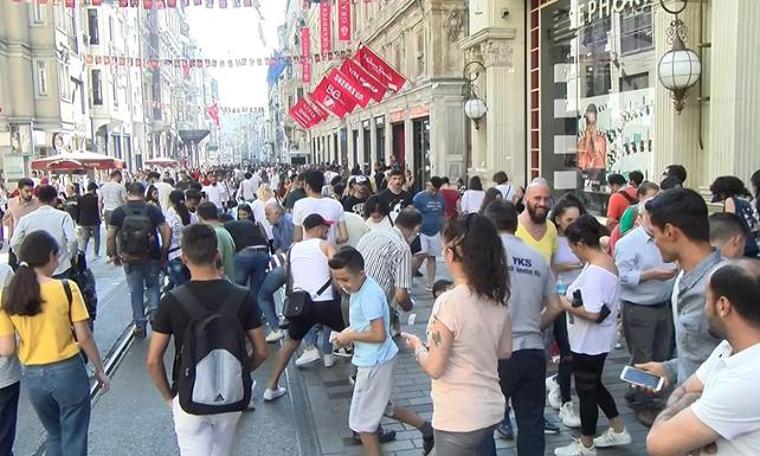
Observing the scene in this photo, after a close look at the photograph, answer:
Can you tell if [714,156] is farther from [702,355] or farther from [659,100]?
[702,355]

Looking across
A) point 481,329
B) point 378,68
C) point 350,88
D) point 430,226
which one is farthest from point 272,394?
point 350,88

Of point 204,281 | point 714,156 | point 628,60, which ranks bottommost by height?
point 204,281

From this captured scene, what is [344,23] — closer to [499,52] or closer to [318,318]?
[499,52]

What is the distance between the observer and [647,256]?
534cm

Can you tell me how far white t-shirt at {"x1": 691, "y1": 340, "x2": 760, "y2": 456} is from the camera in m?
2.00

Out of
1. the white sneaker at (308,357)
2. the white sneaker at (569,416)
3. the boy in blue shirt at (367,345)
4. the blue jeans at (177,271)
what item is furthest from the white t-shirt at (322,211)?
the white sneaker at (569,416)

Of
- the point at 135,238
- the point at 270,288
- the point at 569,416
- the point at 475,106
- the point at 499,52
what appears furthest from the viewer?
the point at 475,106

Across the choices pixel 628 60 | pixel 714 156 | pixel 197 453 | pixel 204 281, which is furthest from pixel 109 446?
pixel 628 60

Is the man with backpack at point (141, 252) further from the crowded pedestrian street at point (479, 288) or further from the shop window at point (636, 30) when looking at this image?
the shop window at point (636, 30)

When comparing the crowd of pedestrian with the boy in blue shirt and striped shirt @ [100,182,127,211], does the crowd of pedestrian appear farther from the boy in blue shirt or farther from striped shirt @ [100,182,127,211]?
striped shirt @ [100,182,127,211]

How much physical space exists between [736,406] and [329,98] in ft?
74.3

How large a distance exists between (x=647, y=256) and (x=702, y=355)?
2401mm

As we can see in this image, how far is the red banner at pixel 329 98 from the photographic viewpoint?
23016 mm

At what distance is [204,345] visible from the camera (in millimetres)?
3469
